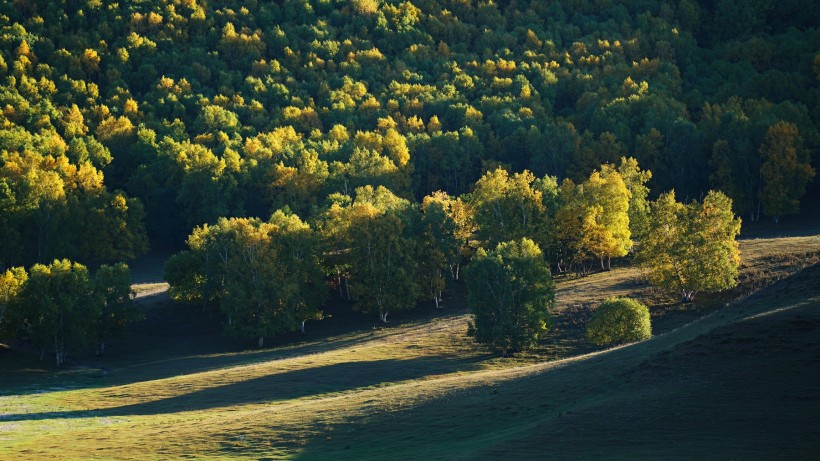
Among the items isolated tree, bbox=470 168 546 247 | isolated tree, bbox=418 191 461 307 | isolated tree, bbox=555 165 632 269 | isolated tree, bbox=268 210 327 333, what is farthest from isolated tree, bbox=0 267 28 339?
isolated tree, bbox=555 165 632 269

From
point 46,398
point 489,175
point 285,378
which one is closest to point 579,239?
point 489,175

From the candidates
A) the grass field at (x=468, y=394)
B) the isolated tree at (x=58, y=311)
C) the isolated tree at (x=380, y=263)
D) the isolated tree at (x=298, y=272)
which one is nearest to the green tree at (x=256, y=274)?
the isolated tree at (x=298, y=272)

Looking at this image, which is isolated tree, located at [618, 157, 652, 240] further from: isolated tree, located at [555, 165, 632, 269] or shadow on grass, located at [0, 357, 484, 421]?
shadow on grass, located at [0, 357, 484, 421]

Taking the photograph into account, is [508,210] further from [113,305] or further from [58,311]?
[58,311]

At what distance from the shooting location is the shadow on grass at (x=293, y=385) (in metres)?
73.6

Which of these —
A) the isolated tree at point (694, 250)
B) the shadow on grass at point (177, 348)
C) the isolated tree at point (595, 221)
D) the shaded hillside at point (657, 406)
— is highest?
the isolated tree at point (595, 221)

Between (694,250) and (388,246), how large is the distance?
40.9 m

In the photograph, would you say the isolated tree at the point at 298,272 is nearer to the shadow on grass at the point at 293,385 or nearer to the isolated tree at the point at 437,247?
the isolated tree at the point at 437,247

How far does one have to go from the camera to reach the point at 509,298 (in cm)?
9044

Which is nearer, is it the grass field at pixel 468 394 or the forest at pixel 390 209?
the grass field at pixel 468 394

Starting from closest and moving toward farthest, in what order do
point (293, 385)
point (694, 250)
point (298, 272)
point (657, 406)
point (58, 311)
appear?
point (657, 406)
point (293, 385)
point (694, 250)
point (58, 311)
point (298, 272)

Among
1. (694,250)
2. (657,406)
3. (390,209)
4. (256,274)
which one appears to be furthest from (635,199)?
(657,406)

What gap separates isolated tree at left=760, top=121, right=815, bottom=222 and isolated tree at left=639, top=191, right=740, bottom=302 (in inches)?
1985

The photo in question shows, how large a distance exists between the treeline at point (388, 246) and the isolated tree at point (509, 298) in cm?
1648
